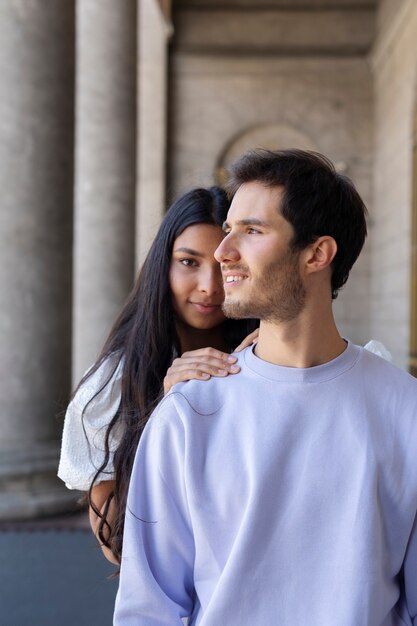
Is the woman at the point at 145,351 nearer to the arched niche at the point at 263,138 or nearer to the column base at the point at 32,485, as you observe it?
the column base at the point at 32,485

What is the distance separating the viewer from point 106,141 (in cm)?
1077

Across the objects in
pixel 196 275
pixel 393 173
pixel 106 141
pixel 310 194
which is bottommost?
pixel 196 275

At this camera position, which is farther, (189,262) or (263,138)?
(263,138)

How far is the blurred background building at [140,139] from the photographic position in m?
6.47

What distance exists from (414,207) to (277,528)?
12.2m

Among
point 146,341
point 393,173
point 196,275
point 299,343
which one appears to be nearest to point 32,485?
point 146,341

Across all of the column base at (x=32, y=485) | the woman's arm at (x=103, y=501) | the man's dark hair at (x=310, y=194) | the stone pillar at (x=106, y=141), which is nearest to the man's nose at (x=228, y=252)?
the man's dark hair at (x=310, y=194)

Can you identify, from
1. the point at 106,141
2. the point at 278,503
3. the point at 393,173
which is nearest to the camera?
the point at 278,503

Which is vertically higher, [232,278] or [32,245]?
[32,245]

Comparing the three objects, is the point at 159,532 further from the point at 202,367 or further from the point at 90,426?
the point at 90,426

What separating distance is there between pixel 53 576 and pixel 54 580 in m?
0.05

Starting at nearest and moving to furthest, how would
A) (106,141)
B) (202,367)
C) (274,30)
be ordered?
(202,367) < (106,141) < (274,30)

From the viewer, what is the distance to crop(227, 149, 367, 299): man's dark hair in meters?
2.00

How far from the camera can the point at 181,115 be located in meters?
17.8
